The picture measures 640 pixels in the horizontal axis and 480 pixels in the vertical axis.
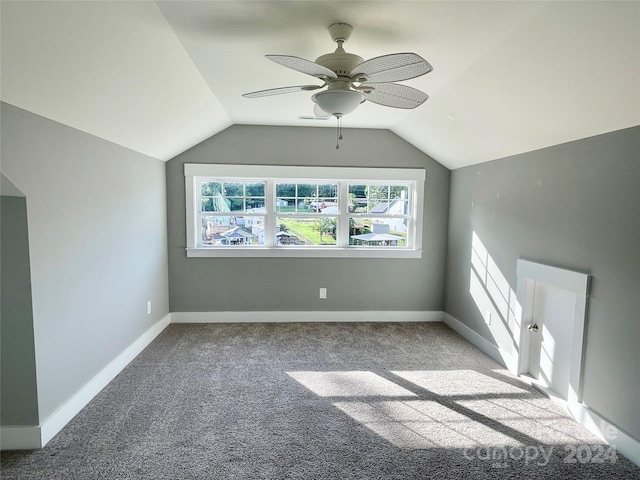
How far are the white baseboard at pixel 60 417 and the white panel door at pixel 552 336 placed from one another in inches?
141

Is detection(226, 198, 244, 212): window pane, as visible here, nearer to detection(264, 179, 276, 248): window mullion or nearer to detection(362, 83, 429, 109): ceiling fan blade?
detection(264, 179, 276, 248): window mullion

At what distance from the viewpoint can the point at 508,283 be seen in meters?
3.06

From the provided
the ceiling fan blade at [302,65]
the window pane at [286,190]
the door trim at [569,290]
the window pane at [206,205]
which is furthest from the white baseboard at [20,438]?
the door trim at [569,290]

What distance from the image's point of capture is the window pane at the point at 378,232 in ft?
14.2

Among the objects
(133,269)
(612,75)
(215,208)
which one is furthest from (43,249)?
(612,75)

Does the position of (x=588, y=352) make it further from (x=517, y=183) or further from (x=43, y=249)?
(x=43, y=249)

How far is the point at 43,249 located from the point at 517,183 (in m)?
3.62

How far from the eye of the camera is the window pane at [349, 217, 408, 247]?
4.32m

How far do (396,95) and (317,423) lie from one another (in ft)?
7.03

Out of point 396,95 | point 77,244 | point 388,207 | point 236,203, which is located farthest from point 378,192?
point 77,244

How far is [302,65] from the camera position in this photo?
1.48 meters

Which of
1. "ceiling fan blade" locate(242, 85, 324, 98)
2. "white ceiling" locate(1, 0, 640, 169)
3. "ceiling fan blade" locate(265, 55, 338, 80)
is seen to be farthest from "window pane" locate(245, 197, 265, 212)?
"ceiling fan blade" locate(265, 55, 338, 80)

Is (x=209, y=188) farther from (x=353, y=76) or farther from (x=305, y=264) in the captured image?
(x=353, y=76)

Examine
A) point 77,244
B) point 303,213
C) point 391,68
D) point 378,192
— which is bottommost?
point 77,244
